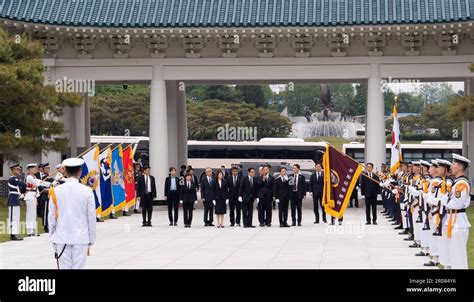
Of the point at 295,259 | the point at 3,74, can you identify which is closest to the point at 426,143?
the point at 3,74

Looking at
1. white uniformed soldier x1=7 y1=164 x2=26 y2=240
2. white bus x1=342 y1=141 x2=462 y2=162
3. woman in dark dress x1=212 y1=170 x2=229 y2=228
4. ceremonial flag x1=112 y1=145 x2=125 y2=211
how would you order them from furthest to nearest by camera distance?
white bus x1=342 y1=141 x2=462 y2=162, ceremonial flag x1=112 y1=145 x2=125 y2=211, woman in dark dress x1=212 y1=170 x2=229 y2=228, white uniformed soldier x1=7 y1=164 x2=26 y2=240

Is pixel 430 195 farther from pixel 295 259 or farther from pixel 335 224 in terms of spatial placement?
pixel 335 224

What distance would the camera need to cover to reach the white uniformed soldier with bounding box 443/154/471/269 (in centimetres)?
→ 1402

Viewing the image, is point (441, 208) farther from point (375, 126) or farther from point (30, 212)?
point (375, 126)

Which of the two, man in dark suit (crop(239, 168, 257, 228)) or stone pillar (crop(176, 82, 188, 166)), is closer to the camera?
man in dark suit (crop(239, 168, 257, 228))

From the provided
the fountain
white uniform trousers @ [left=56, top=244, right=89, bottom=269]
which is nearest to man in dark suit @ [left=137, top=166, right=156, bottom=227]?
white uniform trousers @ [left=56, top=244, right=89, bottom=269]

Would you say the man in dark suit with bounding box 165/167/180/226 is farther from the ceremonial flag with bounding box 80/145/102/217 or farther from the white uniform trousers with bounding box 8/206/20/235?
the white uniform trousers with bounding box 8/206/20/235

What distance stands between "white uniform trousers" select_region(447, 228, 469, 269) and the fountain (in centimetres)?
8201

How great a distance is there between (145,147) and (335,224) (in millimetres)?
35235

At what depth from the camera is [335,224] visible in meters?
27.5

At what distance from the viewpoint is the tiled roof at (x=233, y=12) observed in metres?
32.8

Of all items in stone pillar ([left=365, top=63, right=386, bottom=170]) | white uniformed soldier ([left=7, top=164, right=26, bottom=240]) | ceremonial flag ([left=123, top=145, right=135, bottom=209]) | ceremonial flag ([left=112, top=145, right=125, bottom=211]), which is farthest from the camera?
stone pillar ([left=365, top=63, right=386, bottom=170])

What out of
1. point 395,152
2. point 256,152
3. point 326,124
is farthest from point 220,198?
point 326,124

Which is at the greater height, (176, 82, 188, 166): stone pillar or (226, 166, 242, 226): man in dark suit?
(176, 82, 188, 166): stone pillar
